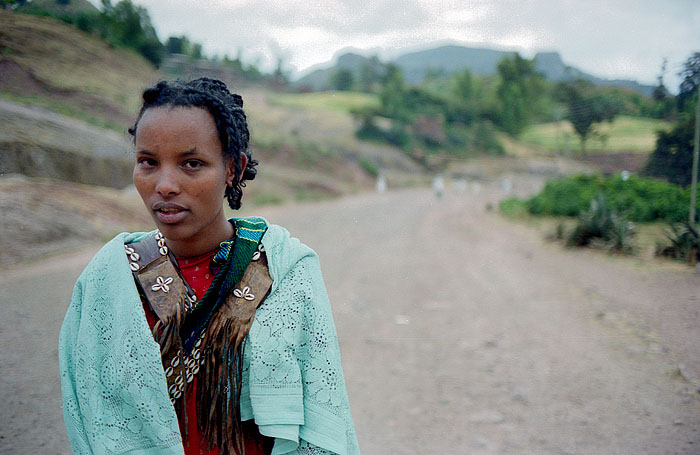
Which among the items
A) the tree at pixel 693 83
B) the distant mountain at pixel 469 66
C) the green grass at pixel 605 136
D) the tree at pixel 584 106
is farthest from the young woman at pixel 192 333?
the tree at pixel 584 106

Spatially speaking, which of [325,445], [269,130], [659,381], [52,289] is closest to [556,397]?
[659,381]

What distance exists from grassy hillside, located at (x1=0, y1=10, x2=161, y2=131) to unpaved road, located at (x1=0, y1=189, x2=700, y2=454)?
1.90 m

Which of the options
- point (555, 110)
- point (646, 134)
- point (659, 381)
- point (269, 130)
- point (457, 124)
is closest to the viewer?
point (659, 381)

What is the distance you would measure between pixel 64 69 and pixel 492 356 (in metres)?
4.97

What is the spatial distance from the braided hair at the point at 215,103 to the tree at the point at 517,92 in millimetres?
21289

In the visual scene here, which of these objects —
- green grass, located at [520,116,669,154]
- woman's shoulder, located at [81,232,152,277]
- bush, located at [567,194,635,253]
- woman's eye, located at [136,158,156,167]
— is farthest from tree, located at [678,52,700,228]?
woman's shoulder, located at [81,232,152,277]

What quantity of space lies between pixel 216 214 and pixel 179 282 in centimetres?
25

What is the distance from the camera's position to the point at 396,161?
A: 34.0 metres

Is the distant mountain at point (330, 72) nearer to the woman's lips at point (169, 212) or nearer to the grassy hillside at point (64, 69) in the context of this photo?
the grassy hillside at point (64, 69)

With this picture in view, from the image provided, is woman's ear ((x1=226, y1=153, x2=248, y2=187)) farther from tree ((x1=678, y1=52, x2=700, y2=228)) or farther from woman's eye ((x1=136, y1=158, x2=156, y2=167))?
tree ((x1=678, y1=52, x2=700, y2=228))

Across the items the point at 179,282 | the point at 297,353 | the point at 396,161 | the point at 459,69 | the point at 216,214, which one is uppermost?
the point at 459,69

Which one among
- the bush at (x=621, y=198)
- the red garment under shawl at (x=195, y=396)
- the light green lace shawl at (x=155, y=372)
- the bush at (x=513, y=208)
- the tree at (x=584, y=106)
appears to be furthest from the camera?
the bush at (x=513, y=208)

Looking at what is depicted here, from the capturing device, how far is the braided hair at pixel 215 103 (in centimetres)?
160

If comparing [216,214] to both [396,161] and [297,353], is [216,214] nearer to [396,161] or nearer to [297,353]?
[297,353]
